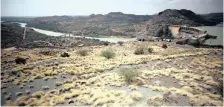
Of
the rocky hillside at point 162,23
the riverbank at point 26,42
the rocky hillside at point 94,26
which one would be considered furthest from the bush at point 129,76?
the rocky hillside at point 94,26

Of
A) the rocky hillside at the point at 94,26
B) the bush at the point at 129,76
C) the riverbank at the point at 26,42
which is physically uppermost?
the rocky hillside at the point at 94,26

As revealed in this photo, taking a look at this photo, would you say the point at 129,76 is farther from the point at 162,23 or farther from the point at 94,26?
the point at 94,26

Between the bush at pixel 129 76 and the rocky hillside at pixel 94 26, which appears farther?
the rocky hillside at pixel 94 26

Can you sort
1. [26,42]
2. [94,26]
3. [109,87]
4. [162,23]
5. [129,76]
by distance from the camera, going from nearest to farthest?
[109,87], [129,76], [26,42], [162,23], [94,26]

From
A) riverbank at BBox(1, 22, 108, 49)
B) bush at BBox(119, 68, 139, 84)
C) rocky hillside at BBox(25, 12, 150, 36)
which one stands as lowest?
riverbank at BBox(1, 22, 108, 49)

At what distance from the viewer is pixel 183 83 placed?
13.8 metres

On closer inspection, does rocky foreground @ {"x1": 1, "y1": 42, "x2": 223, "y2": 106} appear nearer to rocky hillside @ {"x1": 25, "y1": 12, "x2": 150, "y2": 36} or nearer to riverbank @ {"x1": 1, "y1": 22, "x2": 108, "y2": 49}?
riverbank @ {"x1": 1, "y1": 22, "x2": 108, "y2": 49}

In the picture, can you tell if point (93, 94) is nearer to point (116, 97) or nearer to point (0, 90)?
point (116, 97)

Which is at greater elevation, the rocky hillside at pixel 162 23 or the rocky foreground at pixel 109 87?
the rocky hillside at pixel 162 23

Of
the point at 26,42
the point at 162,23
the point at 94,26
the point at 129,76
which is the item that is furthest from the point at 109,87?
the point at 94,26

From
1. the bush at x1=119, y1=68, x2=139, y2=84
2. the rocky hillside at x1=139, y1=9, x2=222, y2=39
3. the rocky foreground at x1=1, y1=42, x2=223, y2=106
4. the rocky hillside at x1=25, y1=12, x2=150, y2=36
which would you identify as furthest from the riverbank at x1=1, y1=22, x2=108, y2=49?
the rocky hillside at x1=25, y1=12, x2=150, y2=36

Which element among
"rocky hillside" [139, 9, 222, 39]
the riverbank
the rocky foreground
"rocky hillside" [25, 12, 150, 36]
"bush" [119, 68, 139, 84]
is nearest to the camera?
the rocky foreground

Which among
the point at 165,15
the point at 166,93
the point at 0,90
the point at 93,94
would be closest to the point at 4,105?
the point at 0,90

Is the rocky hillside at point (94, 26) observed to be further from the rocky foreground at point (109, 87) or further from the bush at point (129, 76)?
the bush at point (129, 76)
